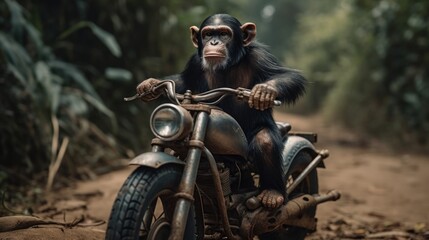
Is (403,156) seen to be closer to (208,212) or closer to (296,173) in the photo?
(296,173)

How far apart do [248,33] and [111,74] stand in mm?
3481

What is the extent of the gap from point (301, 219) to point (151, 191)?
133 cm

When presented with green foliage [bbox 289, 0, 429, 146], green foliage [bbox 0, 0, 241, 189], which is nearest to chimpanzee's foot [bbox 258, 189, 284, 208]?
green foliage [bbox 0, 0, 241, 189]

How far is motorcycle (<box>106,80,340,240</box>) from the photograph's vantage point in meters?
2.07

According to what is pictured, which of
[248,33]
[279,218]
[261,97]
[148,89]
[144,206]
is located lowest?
[144,206]

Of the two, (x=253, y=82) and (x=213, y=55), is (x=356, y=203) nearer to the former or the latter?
(x=253, y=82)

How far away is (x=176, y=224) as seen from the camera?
208 cm

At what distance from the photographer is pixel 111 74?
20.0 ft

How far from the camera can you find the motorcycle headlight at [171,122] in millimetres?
2172

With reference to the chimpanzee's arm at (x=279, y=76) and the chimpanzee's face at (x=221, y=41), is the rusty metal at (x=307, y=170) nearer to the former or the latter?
the chimpanzee's arm at (x=279, y=76)

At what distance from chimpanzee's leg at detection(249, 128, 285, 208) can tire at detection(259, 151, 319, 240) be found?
0.39m

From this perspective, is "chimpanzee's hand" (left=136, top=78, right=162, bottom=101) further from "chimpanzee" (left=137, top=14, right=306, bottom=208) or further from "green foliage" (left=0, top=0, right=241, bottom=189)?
"green foliage" (left=0, top=0, right=241, bottom=189)

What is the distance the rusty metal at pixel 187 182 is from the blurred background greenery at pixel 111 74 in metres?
1.20

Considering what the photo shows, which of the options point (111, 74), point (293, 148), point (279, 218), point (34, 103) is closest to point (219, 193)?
point (279, 218)
